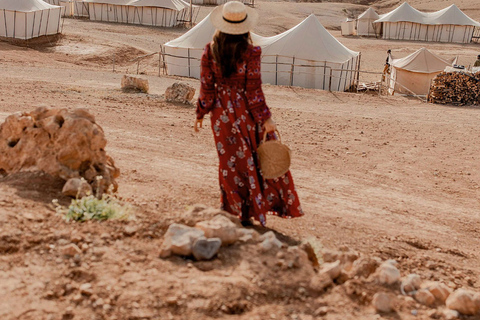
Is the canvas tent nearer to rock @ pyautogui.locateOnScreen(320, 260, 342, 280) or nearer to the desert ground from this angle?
the desert ground

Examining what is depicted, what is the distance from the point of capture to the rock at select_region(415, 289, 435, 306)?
2957mm

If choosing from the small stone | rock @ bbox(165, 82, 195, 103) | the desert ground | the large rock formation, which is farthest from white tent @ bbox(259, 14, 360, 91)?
the small stone

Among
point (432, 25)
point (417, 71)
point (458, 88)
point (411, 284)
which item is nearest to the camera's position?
point (411, 284)

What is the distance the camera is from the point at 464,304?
2887mm

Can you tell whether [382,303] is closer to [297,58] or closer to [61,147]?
[61,147]

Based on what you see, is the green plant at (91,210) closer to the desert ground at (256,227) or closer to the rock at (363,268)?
the desert ground at (256,227)

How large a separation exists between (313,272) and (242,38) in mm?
1549

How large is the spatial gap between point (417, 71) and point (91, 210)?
16111 mm

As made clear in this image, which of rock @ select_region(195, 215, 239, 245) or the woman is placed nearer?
rock @ select_region(195, 215, 239, 245)

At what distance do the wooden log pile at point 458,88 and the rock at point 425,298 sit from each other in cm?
1226

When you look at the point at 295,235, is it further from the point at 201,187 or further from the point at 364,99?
the point at 364,99

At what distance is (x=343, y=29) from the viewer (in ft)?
114

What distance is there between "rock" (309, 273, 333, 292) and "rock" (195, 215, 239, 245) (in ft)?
1.59

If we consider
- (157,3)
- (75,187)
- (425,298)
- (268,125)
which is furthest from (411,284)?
(157,3)
